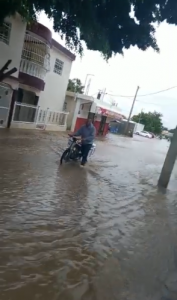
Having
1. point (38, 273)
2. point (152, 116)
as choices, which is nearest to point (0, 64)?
point (38, 273)

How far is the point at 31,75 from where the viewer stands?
650 inches

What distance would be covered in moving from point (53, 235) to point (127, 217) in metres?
1.96

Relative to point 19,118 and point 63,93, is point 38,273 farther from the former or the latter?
point 63,93

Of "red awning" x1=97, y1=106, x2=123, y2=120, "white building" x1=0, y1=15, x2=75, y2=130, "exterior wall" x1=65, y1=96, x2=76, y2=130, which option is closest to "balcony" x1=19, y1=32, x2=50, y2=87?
"white building" x1=0, y1=15, x2=75, y2=130

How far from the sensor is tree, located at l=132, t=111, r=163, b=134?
256ft

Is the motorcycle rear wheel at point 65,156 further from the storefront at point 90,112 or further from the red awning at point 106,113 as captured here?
the red awning at point 106,113

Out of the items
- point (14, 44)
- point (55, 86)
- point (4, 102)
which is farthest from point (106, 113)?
point (14, 44)

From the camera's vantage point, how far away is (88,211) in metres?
5.37

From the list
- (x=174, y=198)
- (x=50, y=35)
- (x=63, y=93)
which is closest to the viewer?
(x=174, y=198)

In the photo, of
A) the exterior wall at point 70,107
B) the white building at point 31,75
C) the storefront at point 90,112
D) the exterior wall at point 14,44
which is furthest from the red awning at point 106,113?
the exterior wall at point 14,44

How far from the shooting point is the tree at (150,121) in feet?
256

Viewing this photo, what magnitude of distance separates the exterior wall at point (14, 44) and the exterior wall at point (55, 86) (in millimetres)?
5358

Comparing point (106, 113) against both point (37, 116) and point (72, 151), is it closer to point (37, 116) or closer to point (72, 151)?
point (37, 116)

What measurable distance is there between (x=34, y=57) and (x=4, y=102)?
3562mm
